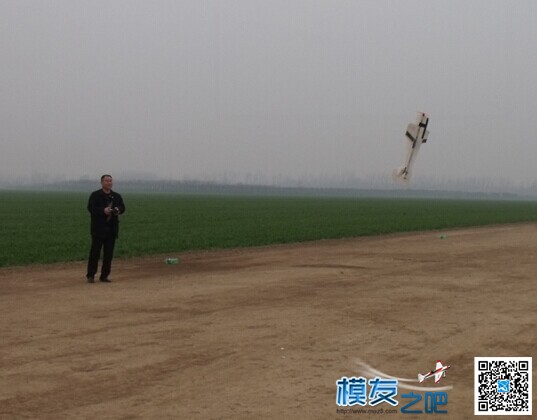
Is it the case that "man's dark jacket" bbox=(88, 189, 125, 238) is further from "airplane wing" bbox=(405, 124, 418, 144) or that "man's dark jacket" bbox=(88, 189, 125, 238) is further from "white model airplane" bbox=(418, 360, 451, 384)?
"airplane wing" bbox=(405, 124, 418, 144)

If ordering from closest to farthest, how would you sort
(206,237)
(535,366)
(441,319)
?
(535,366) → (441,319) → (206,237)

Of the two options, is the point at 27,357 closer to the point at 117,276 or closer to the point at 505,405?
the point at 505,405

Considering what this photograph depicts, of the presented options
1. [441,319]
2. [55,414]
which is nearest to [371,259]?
[441,319]

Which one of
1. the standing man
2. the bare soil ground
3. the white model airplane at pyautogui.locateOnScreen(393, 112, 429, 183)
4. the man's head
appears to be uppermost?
the white model airplane at pyautogui.locateOnScreen(393, 112, 429, 183)

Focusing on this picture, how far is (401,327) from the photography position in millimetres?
8086

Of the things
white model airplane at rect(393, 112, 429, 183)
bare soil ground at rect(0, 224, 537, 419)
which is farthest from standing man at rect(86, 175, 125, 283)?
white model airplane at rect(393, 112, 429, 183)

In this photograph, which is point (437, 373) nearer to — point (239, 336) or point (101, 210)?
point (239, 336)

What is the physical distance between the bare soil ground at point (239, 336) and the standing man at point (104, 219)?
0.69 m

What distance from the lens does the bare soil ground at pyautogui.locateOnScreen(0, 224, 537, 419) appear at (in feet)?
17.4

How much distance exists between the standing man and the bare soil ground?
0.69 meters

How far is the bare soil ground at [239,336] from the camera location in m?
5.30

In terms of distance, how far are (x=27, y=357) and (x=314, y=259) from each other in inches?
452

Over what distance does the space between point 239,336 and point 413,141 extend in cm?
1066

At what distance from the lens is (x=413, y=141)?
1669cm
